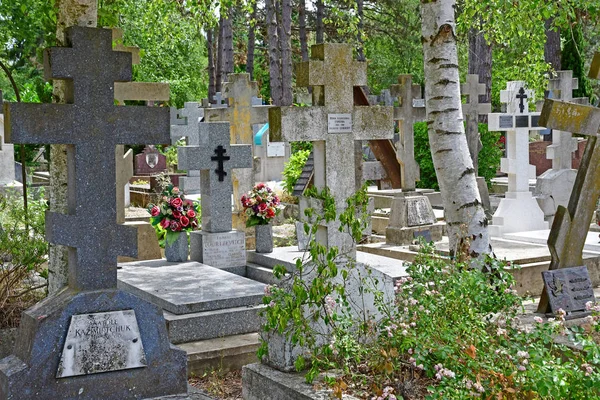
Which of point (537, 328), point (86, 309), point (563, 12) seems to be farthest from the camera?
point (563, 12)

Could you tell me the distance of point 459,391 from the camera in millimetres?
4297

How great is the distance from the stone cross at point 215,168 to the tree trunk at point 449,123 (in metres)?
2.90

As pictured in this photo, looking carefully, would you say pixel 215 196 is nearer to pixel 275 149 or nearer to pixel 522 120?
pixel 522 120

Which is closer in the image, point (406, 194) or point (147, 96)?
point (147, 96)

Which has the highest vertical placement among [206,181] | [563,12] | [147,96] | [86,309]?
[563,12]

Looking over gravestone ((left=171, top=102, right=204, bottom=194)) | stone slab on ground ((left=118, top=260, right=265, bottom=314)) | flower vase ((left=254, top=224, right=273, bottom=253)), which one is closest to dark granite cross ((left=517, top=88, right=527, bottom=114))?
flower vase ((left=254, top=224, right=273, bottom=253))

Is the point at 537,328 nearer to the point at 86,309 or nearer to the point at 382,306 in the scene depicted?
the point at 382,306

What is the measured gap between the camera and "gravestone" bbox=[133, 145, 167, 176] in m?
22.0

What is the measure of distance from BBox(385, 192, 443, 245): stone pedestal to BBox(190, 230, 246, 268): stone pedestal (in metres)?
2.55

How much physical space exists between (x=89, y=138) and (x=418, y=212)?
7173 millimetres

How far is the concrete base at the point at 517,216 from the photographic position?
1215 cm

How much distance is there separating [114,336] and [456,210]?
325 centimetres

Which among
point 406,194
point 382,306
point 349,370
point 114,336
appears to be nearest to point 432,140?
point 382,306

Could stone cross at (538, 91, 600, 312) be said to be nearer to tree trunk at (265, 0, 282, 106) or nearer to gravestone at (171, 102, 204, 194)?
gravestone at (171, 102, 204, 194)
